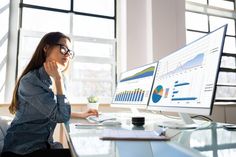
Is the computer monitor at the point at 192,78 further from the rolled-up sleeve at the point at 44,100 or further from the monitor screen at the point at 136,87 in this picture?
the rolled-up sleeve at the point at 44,100

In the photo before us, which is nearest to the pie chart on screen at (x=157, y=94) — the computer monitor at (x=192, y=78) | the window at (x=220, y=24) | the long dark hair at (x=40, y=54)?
the computer monitor at (x=192, y=78)

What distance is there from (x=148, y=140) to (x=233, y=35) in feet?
13.1

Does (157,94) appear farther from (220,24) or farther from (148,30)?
(220,24)

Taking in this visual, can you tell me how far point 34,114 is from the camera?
111 cm

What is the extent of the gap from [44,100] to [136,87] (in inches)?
29.9

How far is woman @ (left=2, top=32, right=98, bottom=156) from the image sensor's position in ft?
3.46

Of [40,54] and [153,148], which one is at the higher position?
[40,54]

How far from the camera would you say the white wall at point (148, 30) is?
116 inches

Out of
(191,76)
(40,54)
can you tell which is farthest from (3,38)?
(191,76)

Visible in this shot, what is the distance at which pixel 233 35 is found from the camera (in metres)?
4.00

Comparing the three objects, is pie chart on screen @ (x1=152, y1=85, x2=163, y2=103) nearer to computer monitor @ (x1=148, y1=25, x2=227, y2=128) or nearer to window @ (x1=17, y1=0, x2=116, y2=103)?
computer monitor @ (x1=148, y1=25, x2=227, y2=128)

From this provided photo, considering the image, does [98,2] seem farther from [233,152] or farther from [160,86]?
[233,152]

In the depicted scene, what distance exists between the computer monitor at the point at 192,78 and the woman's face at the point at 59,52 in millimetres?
594

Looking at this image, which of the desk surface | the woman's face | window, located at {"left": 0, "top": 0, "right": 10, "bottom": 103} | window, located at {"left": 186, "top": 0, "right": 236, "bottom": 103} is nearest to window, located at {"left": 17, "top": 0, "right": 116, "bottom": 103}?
window, located at {"left": 0, "top": 0, "right": 10, "bottom": 103}
